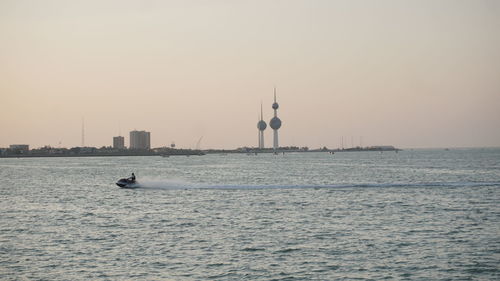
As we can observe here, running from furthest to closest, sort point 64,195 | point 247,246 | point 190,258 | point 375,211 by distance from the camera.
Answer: point 64,195, point 375,211, point 247,246, point 190,258

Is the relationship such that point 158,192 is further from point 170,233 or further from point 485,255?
point 485,255

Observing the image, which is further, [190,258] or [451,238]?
[451,238]

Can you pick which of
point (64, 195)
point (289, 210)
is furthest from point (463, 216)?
point (64, 195)

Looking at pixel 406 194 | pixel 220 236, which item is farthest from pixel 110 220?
pixel 406 194

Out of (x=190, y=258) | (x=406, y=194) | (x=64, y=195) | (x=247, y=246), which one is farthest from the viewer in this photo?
(x=64, y=195)

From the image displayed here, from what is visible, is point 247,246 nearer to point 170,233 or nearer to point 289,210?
point 170,233

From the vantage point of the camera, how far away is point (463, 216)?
54.9 meters

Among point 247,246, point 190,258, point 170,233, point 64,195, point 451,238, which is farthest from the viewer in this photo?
point 64,195

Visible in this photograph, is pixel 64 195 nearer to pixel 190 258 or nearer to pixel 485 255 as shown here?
pixel 190 258

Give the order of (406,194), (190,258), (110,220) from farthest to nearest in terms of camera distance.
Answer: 1. (406,194)
2. (110,220)
3. (190,258)

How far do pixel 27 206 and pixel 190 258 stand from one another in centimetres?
4142

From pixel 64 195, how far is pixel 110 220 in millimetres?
33650

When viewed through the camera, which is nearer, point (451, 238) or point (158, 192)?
point (451, 238)

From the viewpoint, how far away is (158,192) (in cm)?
8712
